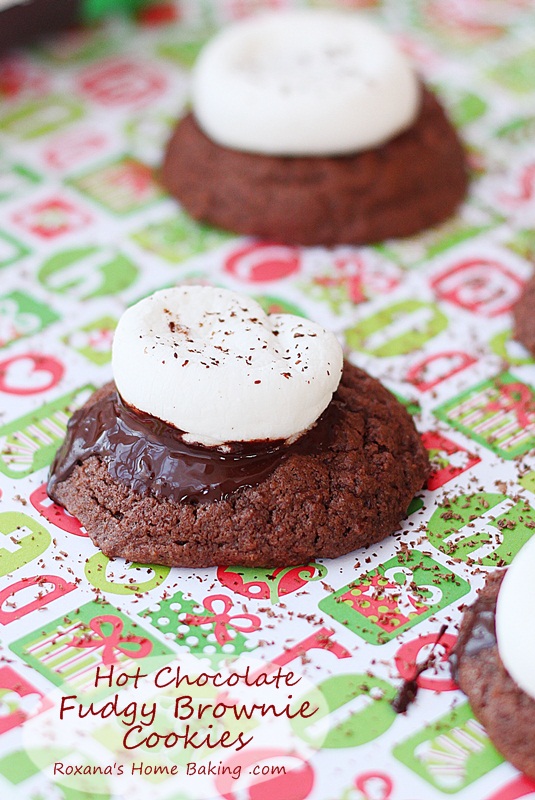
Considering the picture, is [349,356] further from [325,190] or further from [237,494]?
[237,494]

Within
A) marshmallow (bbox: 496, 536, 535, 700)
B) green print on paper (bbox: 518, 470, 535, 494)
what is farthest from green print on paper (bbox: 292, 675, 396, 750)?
green print on paper (bbox: 518, 470, 535, 494)

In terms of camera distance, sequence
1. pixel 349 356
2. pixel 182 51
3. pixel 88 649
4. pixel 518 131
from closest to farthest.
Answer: pixel 88 649 < pixel 349 356 < pixel 518 131 < pixel 182 51

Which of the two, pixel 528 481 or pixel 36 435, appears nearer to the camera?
pixel 528 481

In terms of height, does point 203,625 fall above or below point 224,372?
below

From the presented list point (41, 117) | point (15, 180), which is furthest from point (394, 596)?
point (41, 117)

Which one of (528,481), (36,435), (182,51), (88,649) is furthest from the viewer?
(182,51)

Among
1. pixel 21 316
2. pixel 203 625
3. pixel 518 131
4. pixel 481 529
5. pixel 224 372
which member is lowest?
pixel 21 316

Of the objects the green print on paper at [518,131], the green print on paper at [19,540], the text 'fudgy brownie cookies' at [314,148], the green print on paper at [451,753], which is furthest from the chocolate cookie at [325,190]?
the green print on paper at [451,753]
